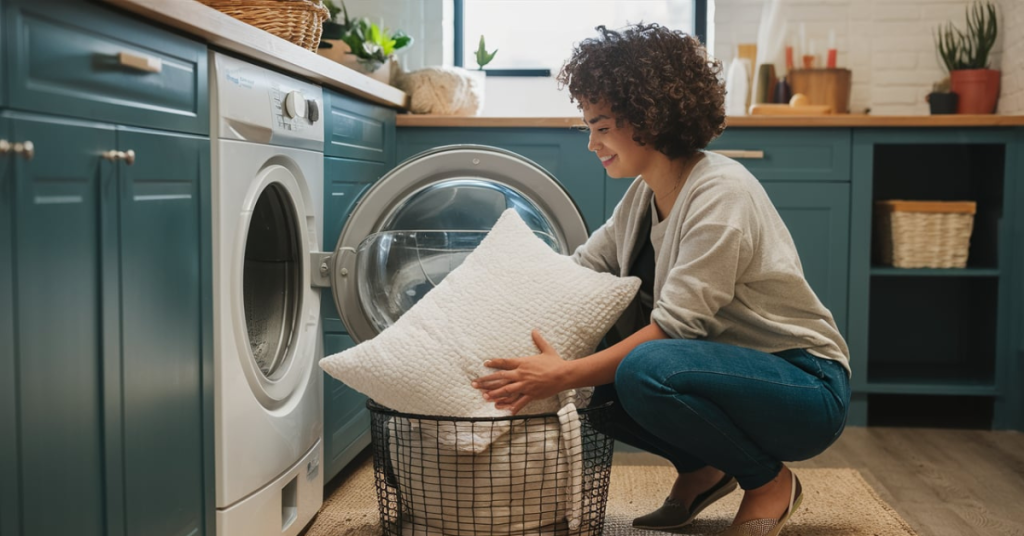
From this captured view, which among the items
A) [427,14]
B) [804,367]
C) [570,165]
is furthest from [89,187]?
[427,14]

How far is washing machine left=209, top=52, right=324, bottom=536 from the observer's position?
146cm

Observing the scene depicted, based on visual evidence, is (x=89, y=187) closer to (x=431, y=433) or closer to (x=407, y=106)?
(x=431, y=433)

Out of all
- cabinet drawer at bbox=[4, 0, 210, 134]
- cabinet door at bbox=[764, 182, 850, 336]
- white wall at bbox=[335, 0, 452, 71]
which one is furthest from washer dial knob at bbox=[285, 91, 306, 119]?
white wall at bbox=[335, 0, 452, 71]

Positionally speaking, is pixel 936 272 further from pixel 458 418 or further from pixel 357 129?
pixel 458 418

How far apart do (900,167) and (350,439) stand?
216 centimetres

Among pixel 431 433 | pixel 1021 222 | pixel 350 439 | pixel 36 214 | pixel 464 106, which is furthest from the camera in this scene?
pixel 464 106

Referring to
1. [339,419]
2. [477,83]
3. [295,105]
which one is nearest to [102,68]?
[295,105]

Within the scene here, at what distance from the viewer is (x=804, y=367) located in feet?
5.28

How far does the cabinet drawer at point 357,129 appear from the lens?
2.01 m

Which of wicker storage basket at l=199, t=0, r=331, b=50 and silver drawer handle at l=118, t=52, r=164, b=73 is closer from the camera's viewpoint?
silver drawer handle at l=118, t=52, r=164, b=73

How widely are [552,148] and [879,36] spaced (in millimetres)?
1363

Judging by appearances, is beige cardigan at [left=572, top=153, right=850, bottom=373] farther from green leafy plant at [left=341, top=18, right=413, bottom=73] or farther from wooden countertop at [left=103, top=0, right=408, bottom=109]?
green leafy plant at [left=341, top=18, right=413, bottom=73]

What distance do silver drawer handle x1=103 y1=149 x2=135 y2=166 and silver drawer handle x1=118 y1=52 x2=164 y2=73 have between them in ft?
0.35

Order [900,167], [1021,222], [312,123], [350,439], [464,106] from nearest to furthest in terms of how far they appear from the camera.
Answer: [312,123] → [350,439] → [1021,222] → [464,106] → [900,167]
